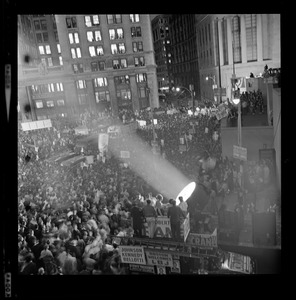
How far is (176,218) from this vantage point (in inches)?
177

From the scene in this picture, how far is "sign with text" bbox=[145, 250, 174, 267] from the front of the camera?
14.8 feet

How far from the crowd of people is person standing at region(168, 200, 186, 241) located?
0.01 metres

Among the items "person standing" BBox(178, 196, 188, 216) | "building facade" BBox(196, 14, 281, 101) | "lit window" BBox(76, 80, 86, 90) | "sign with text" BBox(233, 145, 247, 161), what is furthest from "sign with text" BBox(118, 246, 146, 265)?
"building facade" BBox(196, 14, 281, 101)

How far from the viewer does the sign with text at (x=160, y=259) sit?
450 cm

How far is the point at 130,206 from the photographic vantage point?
4.79 meters

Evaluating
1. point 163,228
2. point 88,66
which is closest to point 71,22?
point 88,66

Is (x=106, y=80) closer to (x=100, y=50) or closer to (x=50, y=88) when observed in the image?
(x=100, y=50)

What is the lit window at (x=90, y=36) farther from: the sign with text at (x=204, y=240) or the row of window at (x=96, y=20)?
the sign with text at (x=204, y=240)

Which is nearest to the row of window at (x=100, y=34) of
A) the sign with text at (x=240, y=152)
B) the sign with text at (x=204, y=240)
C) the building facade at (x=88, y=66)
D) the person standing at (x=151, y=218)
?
the building facade at (x=88, y=66)

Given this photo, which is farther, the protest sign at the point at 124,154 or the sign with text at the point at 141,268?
the protest sign at the point at 124,154

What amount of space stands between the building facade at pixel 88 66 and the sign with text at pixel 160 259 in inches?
85.7

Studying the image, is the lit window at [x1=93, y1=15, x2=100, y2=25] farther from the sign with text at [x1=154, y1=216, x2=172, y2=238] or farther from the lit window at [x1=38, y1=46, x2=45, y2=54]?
the sign with text at [x1=154, y1=216, x2=172, y2=238]

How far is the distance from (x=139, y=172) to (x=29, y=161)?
5.25 ft
